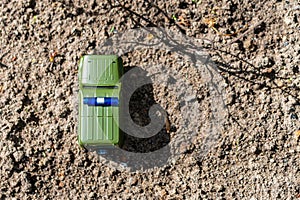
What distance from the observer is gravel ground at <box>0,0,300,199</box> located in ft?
12.8

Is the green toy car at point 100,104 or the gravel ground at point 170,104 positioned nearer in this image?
the green toy car at point 100,104

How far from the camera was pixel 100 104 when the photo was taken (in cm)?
372

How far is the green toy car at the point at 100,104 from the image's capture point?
372 centimetres

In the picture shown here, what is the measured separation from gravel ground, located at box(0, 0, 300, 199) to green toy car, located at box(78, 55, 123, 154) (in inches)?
8.0

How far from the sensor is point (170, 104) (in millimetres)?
3932

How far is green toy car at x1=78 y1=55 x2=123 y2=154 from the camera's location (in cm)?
372

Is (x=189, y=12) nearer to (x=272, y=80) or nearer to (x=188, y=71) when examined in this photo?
(x=188, y=71)

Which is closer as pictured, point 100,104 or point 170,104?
point 100,104

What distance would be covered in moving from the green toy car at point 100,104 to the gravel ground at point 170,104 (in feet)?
0.67

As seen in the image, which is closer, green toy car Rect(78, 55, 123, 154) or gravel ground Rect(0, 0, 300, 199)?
green toy car Rect(78, 55, 123, 154)

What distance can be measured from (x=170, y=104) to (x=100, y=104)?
467mm

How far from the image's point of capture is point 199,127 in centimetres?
392

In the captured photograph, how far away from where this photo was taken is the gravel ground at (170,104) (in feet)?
12.8

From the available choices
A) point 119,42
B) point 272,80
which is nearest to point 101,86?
point 119,42
